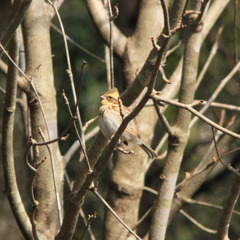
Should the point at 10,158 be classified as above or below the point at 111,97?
below

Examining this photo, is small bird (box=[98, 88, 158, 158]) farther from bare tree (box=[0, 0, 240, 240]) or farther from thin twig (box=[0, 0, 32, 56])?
thin twig (box=[0, 0, 32, 56])

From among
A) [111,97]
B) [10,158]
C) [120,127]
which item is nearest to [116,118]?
[111,97]

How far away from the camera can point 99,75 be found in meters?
7.57

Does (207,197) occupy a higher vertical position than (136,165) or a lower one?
lower


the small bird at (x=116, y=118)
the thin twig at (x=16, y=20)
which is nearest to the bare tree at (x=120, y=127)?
the thin twig at (x=16, y=20)

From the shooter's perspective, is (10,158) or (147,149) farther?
(147,149)

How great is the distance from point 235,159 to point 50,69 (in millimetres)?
3579

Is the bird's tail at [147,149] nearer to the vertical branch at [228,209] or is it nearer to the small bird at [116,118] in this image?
the small bird at [116,118]

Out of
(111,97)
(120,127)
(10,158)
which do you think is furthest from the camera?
(111,97)

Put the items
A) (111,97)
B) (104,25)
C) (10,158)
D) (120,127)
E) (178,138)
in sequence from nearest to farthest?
(120,127), (10,158), (178,138), (111,97), (104,25)

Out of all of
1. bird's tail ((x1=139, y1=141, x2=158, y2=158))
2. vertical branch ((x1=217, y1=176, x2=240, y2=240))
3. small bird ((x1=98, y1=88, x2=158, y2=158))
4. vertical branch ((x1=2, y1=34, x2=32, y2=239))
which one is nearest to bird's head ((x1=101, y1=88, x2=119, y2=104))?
small bird ((x1=98, y1=88, x2=158, y2=158))

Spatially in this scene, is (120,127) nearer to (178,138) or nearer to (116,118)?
(178,138)

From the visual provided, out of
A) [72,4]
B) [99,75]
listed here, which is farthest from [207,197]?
[72,4]

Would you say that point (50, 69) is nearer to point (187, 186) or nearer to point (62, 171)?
point (62, 171)
